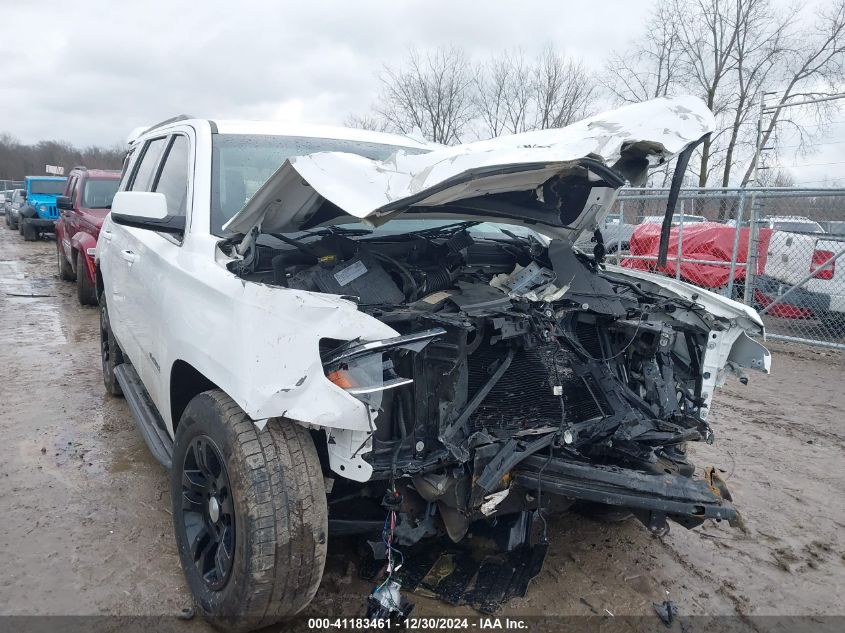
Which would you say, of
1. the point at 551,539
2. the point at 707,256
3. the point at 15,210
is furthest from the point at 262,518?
the point at 15,210

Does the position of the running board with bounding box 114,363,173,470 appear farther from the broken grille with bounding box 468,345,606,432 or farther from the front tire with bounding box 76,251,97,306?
the front tire with bounding box 76,251,97,306

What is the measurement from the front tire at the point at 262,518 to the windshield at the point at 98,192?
8.11m

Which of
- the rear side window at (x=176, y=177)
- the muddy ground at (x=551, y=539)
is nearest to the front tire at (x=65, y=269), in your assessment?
the muddy ground at (x=551, y=539)

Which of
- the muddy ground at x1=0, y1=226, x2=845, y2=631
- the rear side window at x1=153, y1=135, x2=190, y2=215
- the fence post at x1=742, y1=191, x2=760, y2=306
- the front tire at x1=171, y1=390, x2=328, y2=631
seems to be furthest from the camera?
the fence post at x1=742, y1=191, x2=760, y2=306

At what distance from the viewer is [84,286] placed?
898 cm

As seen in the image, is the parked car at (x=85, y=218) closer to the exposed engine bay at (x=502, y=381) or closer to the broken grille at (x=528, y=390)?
the exposed engine bay at (x=502, y=381)

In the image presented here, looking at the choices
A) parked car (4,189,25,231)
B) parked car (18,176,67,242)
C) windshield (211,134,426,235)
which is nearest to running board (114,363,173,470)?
windshield (211,134,426,235)

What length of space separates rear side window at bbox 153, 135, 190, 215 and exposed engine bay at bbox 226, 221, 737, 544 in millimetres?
735

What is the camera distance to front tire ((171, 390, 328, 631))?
215 cm

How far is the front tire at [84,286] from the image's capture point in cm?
874

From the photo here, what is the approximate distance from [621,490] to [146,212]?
2370 millimetres

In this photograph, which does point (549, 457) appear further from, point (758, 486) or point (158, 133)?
point (158, 133)

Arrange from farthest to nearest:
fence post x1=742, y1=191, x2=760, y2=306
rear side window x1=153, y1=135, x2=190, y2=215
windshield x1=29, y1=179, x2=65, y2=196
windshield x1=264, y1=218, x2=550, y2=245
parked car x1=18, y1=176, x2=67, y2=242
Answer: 1. windshield x1=29, y1=179, x2=65, y2=196
2. parked car x1=18, y1=176, x2=67, y2=242
3. fence post x1=742, y1=191, x2=760, y2=306
4. rear side window x1=153, y1=135, x2=190, y2=215
5. windshield x1=264, y1=218, x2=550, y2=245

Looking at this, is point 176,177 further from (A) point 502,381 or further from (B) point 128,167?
(A) point 502,381
